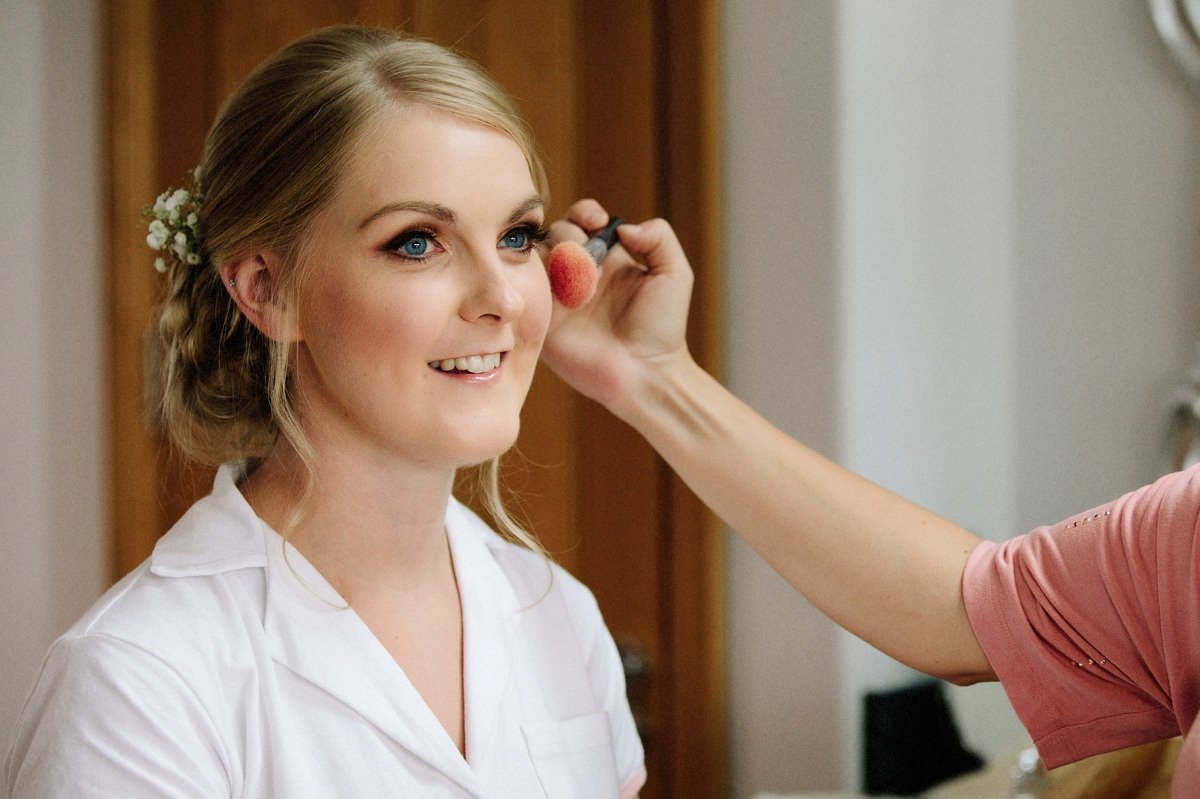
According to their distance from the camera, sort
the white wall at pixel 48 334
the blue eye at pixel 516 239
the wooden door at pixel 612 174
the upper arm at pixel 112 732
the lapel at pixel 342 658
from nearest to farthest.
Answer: the upper arm at pixel 112 732 < the lapel at pixel 342 658 < the blue eye at pixel 516 239 < the wooden door at pixel 612 174 < the white wall at pixel 48 334

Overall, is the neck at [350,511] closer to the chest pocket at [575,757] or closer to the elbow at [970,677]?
the chest pocket at [575,757]

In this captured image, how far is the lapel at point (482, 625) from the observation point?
3.27 feet

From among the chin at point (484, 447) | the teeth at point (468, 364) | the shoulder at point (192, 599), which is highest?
the teeth at point (468, 364)

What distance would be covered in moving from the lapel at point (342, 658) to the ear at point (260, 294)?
0.18 metres

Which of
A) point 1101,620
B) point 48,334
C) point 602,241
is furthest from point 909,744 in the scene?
point 48,334

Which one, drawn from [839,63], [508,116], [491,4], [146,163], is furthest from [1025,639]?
[146,163]

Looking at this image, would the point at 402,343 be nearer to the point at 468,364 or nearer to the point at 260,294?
the point at 468,364

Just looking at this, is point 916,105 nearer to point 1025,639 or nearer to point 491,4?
point 491,4

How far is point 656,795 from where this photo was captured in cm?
184

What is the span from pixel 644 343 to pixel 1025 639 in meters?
0.46

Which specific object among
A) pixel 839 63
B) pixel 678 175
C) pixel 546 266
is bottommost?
pixel 546 266

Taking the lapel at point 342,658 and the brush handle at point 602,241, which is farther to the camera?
the brush handle at point 602,241

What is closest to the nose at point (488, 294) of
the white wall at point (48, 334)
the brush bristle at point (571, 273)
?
the brush bristle at point (571, 273)

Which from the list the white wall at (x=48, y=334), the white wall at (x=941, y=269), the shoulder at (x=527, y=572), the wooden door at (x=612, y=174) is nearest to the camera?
the shoulder at (x=527, y=572)
